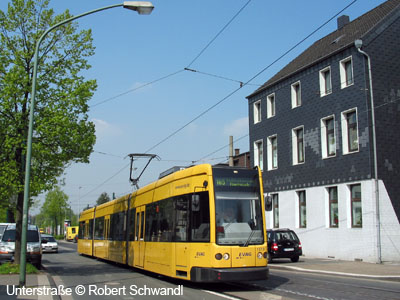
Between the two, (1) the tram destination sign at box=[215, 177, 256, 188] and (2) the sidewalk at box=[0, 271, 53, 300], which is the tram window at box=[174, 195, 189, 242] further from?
(2) the sidewalk at box=[0, 271, 53, 300]

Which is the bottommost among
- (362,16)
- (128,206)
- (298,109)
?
(128,206)

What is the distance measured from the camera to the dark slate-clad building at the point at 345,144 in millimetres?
24203

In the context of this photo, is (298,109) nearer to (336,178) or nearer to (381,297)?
(336,178)

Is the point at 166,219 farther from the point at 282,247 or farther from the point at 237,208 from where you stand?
the point at 282,247

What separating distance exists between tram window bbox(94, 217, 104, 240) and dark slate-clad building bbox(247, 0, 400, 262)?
11.6 metres

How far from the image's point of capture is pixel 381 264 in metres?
22.4

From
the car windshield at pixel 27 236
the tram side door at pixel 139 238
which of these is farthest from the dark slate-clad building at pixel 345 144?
the car windshield at pixel 27 236

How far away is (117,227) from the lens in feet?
72.6

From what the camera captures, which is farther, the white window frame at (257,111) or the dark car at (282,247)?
the white window frame at (257,111)

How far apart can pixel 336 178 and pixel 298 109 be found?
226 inches

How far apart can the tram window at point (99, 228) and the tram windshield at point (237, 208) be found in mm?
14953

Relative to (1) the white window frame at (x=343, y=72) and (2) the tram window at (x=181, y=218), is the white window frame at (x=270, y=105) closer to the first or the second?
(1) the white window frame at (x=343, y=72)

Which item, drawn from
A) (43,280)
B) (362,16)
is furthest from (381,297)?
(362,16)

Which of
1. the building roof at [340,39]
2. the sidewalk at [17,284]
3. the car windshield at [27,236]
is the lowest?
the sidewalk at [17,284]
